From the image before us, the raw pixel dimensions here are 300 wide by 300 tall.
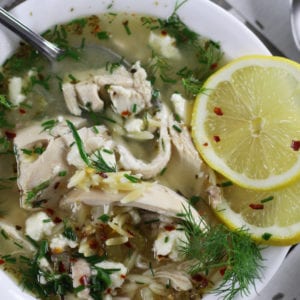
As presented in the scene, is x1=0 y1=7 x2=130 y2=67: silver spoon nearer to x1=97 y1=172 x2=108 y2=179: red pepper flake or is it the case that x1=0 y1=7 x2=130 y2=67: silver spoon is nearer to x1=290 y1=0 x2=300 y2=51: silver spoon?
x1=97 y1=172 x2=108 y2=179: red pepper flake

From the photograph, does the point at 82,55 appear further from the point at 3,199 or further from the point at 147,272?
the point at 147,272

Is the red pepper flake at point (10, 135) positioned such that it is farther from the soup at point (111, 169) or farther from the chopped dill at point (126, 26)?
the chopped dill at point (126, 26)

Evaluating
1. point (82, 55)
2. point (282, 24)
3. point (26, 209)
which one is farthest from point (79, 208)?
point (282, 24)

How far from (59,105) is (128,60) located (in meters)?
0.34

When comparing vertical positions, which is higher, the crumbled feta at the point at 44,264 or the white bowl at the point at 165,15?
the white bowl at the point at 165,15

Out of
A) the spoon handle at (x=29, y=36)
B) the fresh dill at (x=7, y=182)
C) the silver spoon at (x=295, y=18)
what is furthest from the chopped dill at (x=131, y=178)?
the silver spoon at (x=295, y=18)

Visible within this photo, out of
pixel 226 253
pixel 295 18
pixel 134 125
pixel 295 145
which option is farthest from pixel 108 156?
pixel 295 18

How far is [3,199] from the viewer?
253 cm

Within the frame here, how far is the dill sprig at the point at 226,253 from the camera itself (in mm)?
2422

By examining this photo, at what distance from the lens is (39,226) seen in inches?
96.6

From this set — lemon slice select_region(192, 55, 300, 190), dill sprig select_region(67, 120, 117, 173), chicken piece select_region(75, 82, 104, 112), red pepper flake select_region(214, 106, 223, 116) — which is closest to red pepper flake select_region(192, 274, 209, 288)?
lemon slice select_region(192, 55, 300, 190)

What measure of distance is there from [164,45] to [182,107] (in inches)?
10.5

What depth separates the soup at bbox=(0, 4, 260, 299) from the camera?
243cm

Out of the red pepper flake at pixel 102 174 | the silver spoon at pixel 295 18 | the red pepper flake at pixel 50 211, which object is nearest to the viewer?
the red pepper flake at pixel 102 174
